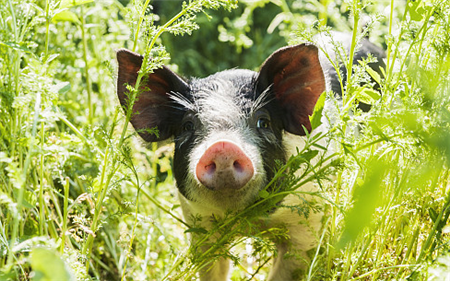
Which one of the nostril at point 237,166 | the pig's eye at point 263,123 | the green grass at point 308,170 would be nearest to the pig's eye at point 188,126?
the pig's eye at point 263,123

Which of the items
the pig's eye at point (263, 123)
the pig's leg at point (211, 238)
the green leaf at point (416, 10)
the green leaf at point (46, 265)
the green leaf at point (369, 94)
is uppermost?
the green leaf at point (416, 10)

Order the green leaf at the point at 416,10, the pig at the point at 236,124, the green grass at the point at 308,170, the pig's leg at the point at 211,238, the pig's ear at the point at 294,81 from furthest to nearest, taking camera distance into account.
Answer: the pig's leg at the point at 211,238 → the pig's ear at the point at 294,81 → the pig at the point at 236,124 → the green leaf at the point at 416,10 → the green grass at the point at 308,170

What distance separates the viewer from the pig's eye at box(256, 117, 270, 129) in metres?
3.02

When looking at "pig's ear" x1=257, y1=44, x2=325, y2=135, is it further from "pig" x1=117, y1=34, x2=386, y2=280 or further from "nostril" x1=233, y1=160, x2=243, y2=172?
"nostril" x1=233, y1=160, x2=243, y2=172

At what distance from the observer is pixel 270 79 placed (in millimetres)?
3129

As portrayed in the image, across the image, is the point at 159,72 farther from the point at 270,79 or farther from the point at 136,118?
the point at 270,79

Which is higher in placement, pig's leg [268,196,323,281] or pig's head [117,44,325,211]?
pig's head [117,44,325,211]

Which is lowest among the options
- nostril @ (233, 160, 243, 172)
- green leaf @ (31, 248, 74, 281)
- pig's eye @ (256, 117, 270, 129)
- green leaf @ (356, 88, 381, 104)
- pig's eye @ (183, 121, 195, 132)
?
pig's eye @ (183, 121, 195, 132)

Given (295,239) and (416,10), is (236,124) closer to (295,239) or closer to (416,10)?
(295,239)

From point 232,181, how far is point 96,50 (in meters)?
2.24

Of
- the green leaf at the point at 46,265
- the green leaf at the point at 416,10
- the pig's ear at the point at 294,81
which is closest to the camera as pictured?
the green leaf at the point at 46,265

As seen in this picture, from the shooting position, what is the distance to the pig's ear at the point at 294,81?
9.67 ft

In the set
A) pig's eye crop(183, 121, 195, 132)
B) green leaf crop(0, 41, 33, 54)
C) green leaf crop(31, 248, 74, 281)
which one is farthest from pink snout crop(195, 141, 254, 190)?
green leaf crop(31, 248, 74, 281)

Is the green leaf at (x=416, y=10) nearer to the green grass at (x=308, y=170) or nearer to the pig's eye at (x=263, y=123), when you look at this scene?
the green grass at (x=308, y=170)
